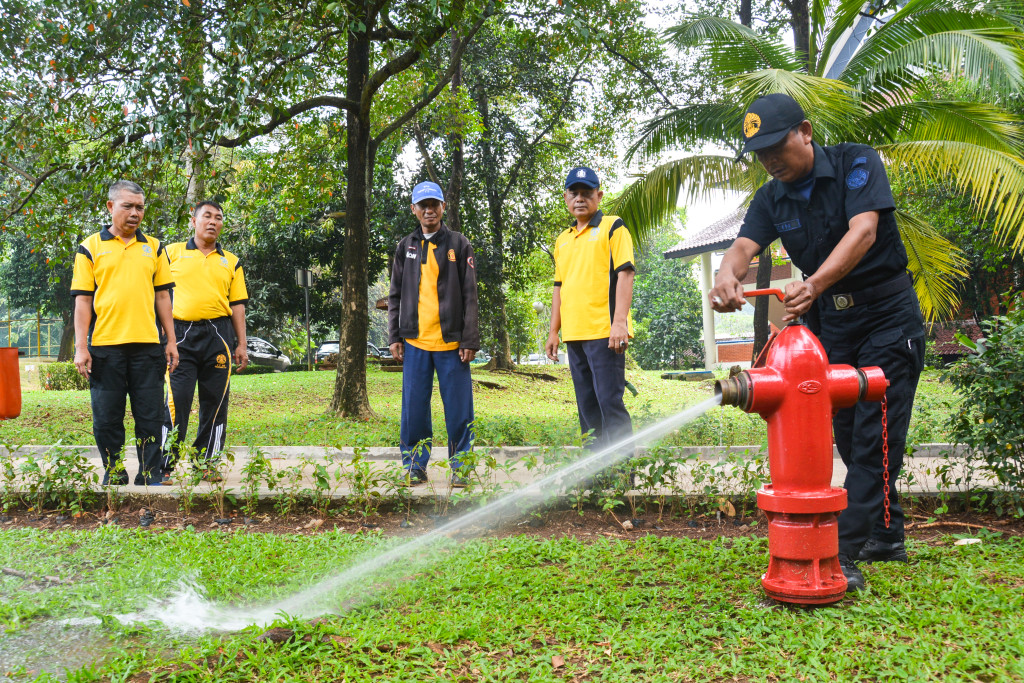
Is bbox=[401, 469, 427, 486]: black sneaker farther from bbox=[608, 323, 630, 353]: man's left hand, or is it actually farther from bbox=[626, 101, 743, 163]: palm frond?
bbox=[626, 101, 743, 163]: palm frond

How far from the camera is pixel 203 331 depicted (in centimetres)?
575

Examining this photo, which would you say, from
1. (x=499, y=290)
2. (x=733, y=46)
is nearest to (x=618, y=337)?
(x=733, y=46)

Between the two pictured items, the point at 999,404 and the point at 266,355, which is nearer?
the point at 999,404

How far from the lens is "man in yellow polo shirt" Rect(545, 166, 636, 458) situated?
478cm

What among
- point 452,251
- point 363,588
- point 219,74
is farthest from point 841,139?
point 363,588

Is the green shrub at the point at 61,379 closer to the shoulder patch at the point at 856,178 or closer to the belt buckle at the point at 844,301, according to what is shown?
the belt buckle at the point at 844,301

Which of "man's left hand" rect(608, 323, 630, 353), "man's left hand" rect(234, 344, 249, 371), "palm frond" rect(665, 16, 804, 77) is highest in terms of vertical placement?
"palm frond" rect(665, 16, 804, 77)

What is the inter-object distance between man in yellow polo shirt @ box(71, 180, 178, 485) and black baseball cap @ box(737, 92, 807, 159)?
161 inches

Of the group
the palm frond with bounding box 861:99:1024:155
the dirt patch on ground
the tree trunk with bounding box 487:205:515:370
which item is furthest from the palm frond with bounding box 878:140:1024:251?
the tree trunk with bounding box 487:205:515:370

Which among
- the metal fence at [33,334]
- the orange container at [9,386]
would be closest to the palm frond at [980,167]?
the orange container at [9,386]

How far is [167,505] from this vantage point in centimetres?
479

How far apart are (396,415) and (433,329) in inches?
233

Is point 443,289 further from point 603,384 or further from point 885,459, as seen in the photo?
point 885,459

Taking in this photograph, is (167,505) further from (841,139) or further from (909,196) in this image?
(909,196)
